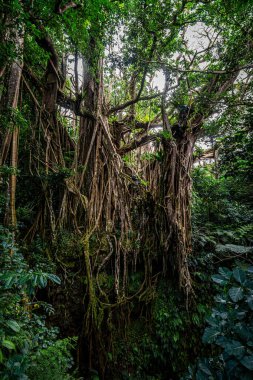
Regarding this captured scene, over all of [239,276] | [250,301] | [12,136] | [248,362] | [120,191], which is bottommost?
[248,362]

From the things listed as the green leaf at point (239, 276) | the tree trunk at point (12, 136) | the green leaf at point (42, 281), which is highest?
the tree trunk at point (12, 136)

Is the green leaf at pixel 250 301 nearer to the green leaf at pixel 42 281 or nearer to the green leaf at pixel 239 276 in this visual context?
the green leaf at pixel 239 276

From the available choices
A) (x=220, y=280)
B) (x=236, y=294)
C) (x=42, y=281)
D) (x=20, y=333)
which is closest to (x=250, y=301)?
(x=236, y=294)

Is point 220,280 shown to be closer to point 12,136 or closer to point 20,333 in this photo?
point 20,333

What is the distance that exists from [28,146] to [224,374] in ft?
10.1

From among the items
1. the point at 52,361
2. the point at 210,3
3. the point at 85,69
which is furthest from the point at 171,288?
the point at 210,3

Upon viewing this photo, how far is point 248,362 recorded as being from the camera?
0.91 meters

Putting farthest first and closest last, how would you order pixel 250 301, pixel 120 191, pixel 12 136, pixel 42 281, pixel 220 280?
pixel 120 191 → pixel 12 136 → pixel 220 280 → pixel 250 301 → pixel 42 281

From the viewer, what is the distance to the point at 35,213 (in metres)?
2.79

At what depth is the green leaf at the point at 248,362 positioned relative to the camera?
0.90m

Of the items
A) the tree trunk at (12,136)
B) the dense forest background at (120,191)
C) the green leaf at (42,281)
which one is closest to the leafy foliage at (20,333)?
the green leaf at (42,281)

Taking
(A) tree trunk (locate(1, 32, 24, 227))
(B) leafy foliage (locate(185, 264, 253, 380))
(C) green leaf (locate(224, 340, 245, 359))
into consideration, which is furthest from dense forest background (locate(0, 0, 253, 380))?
(C) green leaf (locate(224, 340, 245, 359))

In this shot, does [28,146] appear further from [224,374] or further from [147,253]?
[224,374]

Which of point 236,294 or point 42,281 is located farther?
point 236,294
